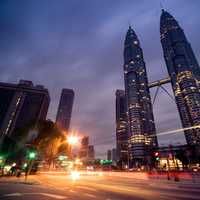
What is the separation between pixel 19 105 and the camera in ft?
548

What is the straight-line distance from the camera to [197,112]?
522ft

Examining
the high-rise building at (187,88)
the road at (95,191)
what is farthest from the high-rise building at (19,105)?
the road at (95,191)

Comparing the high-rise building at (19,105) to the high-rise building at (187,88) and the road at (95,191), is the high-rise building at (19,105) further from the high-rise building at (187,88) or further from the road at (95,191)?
the road at (95,191)

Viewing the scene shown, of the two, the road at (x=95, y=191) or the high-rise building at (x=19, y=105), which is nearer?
the road at (x=95, y=191)

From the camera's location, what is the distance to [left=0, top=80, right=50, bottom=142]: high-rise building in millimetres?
158875

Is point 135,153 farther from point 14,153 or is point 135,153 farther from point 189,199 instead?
point 189,199

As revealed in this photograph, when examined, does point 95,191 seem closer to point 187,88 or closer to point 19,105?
point 19,105

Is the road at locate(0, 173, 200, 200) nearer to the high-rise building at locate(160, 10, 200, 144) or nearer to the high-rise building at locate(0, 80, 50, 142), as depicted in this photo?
the high-rise building at locate(0, 80, 50, 142)

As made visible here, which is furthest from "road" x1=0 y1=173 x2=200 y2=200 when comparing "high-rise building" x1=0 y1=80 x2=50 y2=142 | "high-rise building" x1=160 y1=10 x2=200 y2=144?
"high-rise building" x1=160 y1=10 x2=200 y2=144

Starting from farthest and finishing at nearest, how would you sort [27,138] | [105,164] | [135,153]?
[135,153] → [105,164] → [27,138]

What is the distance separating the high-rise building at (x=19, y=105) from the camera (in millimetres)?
158875

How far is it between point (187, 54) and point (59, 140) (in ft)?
623

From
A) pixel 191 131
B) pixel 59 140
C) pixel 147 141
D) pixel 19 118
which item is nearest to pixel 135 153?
pixel 147 141

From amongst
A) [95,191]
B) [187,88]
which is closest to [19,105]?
[187,88]
